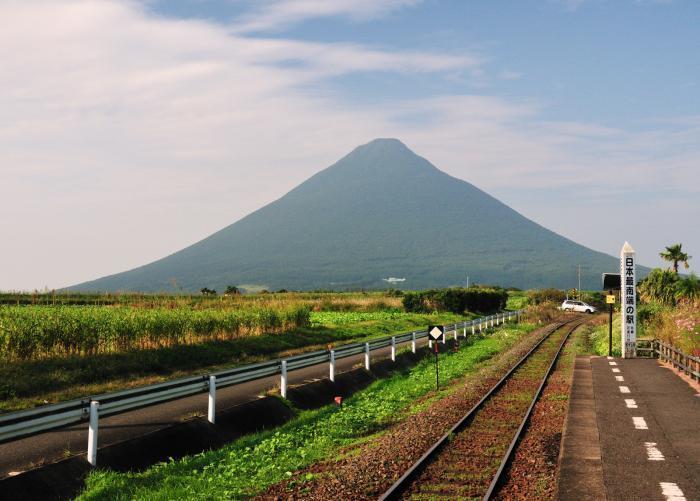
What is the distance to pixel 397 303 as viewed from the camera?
69625mm

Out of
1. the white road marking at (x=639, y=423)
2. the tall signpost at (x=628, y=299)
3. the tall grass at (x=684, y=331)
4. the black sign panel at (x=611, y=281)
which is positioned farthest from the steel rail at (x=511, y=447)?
the black sign panel at (x=611, y=281)

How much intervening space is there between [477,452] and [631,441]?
119 inches

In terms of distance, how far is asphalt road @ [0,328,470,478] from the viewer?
40.2ft

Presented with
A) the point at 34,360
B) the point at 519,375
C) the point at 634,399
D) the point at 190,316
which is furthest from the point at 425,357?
the point at 34,360

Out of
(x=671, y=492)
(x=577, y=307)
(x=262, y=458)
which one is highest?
(x=671, y=492)

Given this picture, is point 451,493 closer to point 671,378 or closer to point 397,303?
point 671,378

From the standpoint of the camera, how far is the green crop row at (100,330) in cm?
2266

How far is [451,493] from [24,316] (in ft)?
59.8

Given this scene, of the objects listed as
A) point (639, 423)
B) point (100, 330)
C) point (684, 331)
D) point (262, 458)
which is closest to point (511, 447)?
point (639, 423)

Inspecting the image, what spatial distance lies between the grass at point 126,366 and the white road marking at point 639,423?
13650 mm

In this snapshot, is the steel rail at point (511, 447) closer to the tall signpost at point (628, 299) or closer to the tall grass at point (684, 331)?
the tall grass at point (684, 331)

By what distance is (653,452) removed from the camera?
12953mm

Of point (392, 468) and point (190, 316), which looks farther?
point (190, 316)

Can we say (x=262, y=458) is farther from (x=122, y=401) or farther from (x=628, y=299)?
(x=628, y=299)
